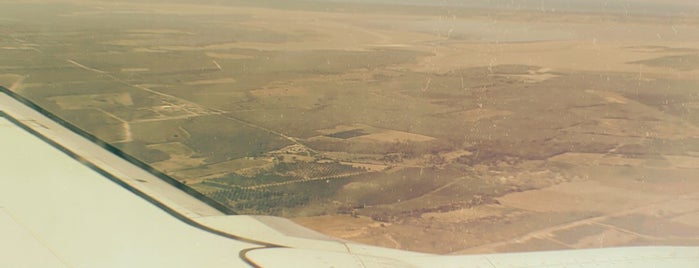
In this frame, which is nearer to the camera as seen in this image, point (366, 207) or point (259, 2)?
point (366, 207)

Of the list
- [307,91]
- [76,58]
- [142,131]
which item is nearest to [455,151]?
[142,131]

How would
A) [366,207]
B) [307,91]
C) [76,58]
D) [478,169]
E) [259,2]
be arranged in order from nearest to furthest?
[366,207] < [478,169] < [307,91] < [76,58] < [259,2]

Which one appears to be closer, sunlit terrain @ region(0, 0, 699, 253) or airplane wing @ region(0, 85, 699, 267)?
airplane wing @ region(0, 85, 699, 267)

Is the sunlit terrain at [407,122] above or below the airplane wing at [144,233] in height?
below

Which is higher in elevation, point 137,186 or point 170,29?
point 137,186

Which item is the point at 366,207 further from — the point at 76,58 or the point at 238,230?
the point at 76,58

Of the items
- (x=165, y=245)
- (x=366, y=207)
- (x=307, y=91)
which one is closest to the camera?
(x=165, y=245)
